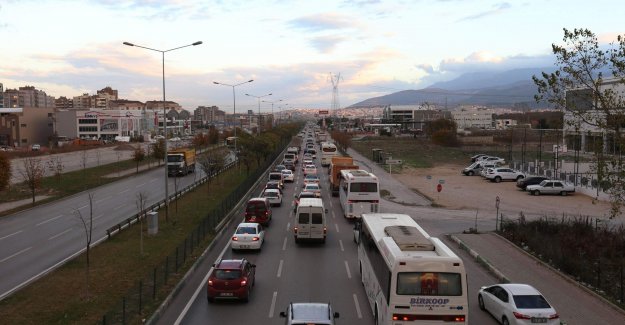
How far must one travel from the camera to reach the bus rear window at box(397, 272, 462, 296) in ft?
41.8

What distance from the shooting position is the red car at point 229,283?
16844mm

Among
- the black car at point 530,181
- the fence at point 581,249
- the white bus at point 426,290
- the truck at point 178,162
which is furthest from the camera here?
the truck at point 178,162

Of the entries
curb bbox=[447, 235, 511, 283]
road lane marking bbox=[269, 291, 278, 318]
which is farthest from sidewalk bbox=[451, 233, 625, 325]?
road lane marking bbox=[269, 291, 278, 318]

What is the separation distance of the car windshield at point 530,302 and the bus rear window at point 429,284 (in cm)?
323

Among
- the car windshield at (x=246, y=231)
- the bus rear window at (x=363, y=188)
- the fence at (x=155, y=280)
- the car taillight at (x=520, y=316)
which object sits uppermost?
the bus rear window at (x=363, y=188)

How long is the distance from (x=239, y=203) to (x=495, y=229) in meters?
17.3

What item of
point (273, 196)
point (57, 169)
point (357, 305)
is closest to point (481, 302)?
point (357, 305)

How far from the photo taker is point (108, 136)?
154125mm

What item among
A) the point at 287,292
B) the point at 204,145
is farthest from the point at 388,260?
the point at 204,145

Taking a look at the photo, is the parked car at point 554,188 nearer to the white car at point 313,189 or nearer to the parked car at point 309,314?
the white car at point 313,189

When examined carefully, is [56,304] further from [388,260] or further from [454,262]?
[454,262]

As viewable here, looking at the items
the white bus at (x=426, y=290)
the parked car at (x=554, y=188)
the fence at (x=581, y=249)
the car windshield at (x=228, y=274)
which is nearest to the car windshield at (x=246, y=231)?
the car windshield at (x=228, y=274)

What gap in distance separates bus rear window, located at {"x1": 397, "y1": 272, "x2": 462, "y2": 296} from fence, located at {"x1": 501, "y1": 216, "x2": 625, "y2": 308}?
7997 mm

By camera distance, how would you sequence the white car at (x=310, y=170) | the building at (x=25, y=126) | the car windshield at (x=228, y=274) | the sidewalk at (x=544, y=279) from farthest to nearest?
the building at (x=25, y=126)
the white car at (x=310, y=170)
the car windshield at (x=228, y=274)
the sidewalk at (x=544, y=279)
